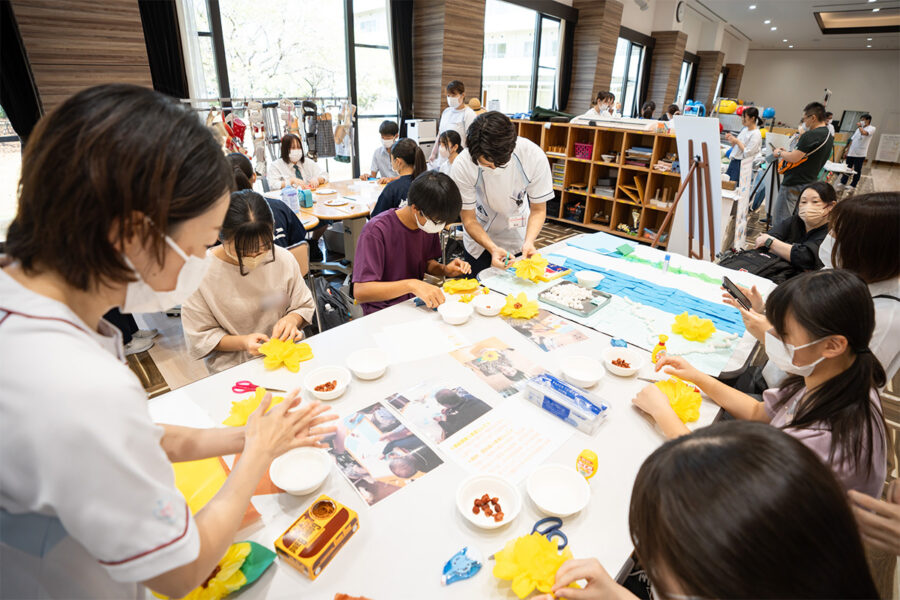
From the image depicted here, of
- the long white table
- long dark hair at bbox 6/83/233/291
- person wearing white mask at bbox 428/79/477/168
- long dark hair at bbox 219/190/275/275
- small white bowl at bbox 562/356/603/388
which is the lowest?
the long white table

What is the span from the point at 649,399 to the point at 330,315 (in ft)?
5.23

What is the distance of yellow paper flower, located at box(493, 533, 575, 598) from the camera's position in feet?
2.58

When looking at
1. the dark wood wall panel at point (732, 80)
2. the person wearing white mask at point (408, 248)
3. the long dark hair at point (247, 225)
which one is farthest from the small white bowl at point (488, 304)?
the dark wood wall panel at point (732, 80)

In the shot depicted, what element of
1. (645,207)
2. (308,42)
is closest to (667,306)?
(645,207)

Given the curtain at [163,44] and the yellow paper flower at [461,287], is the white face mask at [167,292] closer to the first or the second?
the yellow paper flower at [461,287]

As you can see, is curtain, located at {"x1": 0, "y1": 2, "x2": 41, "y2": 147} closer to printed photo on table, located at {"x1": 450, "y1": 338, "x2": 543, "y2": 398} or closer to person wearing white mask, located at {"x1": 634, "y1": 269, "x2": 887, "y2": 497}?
printed photo on table, located at {"x1": 450, "y1": 338, "x2": 543, "y2": 398}

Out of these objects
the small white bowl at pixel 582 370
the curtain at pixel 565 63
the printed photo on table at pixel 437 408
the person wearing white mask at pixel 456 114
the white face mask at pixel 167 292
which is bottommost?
the printed photo on table at pixel 437 408

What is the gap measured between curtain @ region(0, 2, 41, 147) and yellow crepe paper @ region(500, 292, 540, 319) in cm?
387

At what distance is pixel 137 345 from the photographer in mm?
3098

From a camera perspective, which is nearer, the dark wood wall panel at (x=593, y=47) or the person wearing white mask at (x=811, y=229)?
the person wearing white mask at (x=811, y=229)

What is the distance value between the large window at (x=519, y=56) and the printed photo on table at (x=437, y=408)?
6.78m

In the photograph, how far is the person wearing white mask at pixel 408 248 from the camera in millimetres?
1904

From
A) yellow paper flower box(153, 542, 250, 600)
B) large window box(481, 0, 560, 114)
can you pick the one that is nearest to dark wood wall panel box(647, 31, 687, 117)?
large window box(481, 0, 560, 114)

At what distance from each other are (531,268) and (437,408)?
1.12 m
